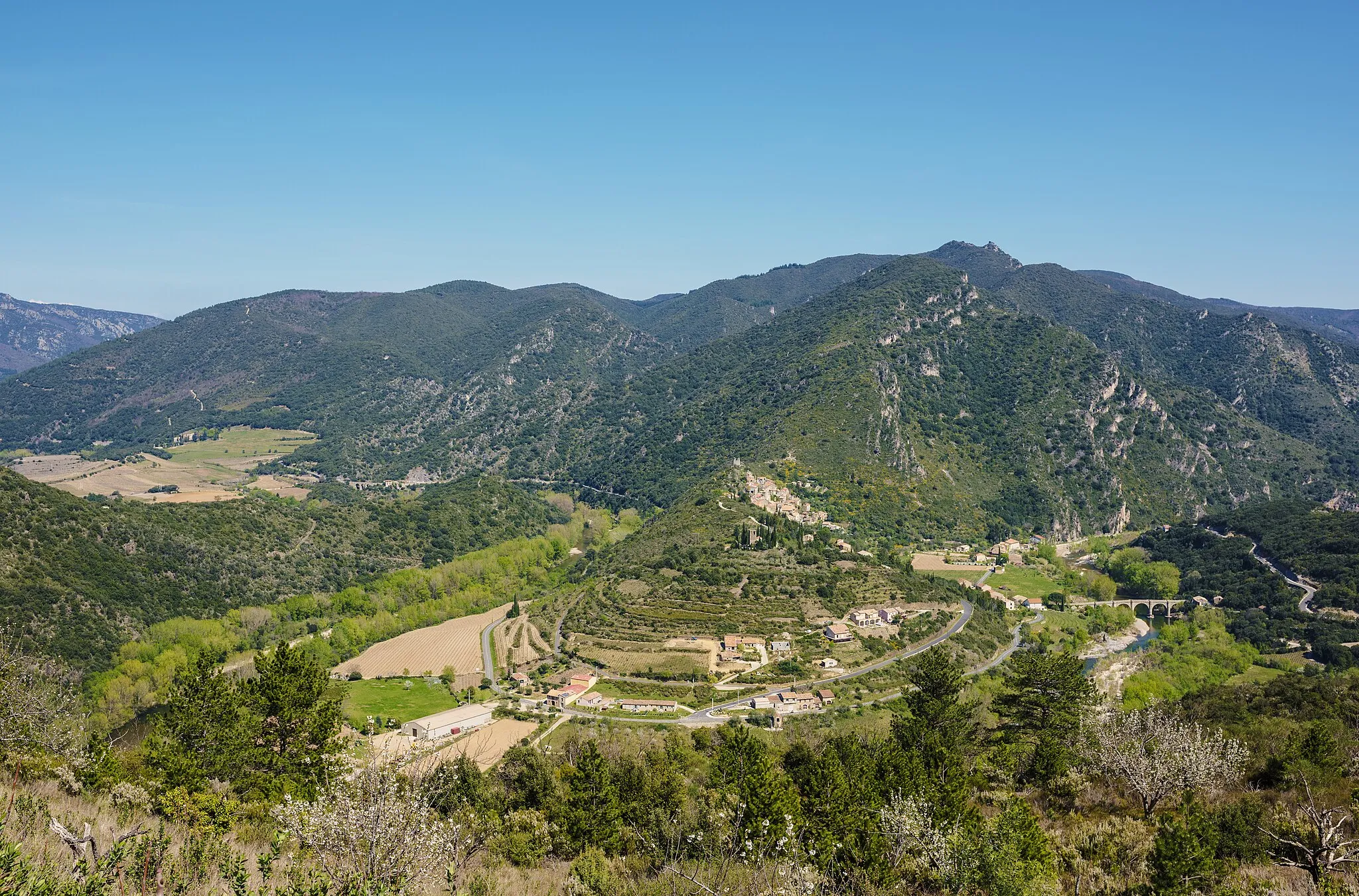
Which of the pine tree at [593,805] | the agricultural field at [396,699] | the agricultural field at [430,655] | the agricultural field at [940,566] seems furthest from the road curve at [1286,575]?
the agricultural field at [396,699]

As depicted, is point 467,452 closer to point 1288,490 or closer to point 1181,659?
point 1181,659

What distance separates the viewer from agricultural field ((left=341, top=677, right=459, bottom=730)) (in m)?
58.8

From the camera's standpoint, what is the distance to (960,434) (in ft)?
482

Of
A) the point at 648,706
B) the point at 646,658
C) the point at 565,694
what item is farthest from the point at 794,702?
the point at 565,694

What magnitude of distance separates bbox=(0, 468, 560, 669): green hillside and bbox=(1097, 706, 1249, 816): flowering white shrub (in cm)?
7256

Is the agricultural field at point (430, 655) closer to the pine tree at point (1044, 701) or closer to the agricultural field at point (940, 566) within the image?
the pine tree at point (1044, 701)

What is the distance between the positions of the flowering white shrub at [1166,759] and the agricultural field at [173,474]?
395 ft

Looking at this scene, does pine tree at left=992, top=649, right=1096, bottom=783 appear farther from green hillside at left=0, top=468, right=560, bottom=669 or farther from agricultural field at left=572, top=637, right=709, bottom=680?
green hillside at left=0, top=468, right=560, bottom=669

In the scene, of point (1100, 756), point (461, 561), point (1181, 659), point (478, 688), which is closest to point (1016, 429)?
point (1181, 659)

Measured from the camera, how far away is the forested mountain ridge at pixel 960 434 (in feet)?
423

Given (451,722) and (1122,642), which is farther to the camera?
(1122,642)

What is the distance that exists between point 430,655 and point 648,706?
26.0m

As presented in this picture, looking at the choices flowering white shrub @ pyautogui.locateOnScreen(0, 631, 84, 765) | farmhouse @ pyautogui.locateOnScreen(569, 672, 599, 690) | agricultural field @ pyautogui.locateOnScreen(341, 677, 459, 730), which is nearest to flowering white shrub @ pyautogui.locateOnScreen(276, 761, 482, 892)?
flowering white shrub @ pyautogui.locateOnScreen(0, 631, 84, 765)

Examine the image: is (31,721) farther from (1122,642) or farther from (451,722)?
(1122,642)
